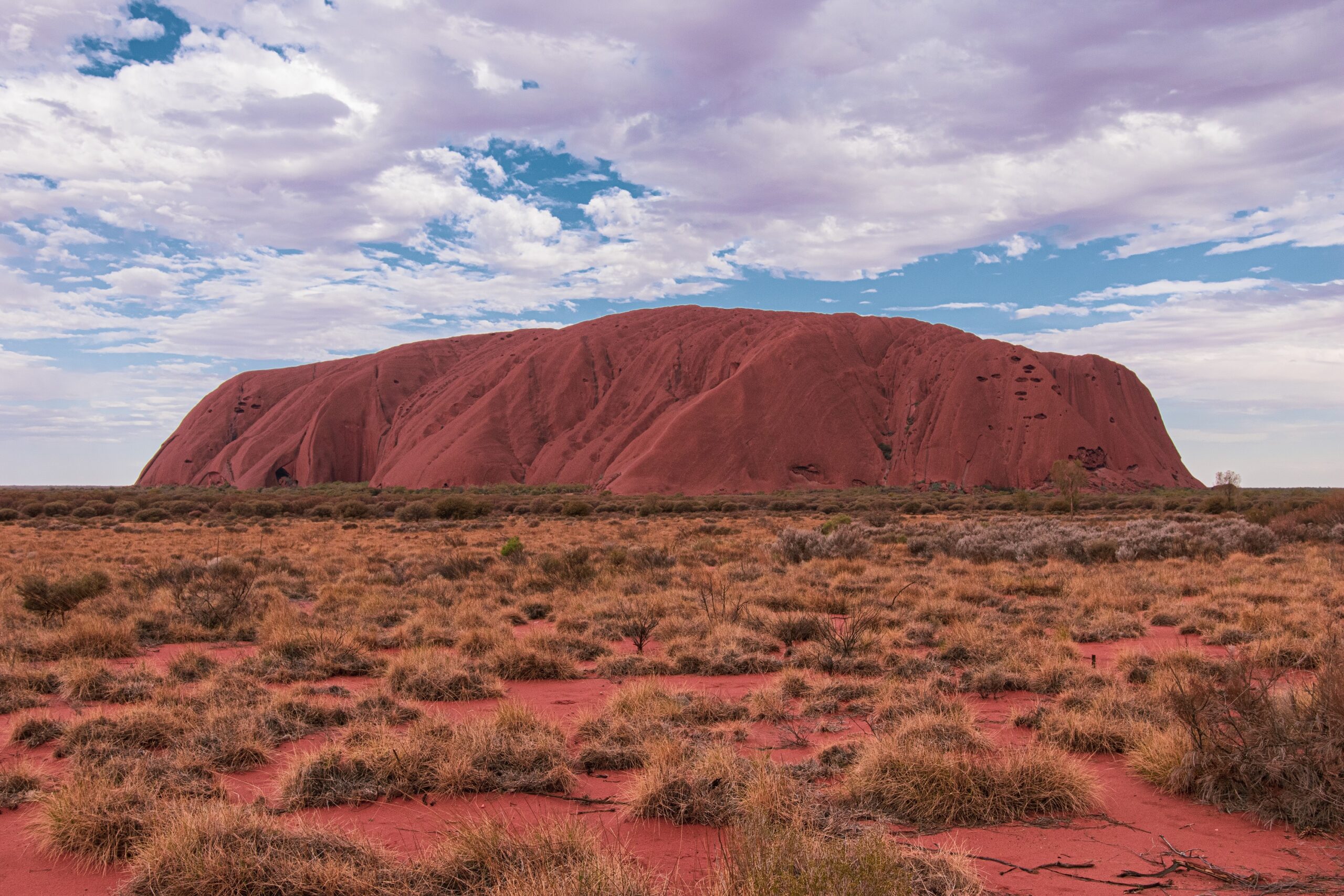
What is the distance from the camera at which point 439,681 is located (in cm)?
796

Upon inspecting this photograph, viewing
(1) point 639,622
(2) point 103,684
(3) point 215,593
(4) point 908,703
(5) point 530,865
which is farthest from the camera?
(3) point 215,593

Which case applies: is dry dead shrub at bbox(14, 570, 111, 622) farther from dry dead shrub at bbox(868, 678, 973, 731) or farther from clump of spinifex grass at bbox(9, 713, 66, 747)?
dry dead shrub at bbox(868, 678, 973, 731)

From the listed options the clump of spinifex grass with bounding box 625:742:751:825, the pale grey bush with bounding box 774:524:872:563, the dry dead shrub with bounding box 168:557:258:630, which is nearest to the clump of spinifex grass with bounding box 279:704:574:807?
the clump of spinifex grass with bounding box 625:742:751:825

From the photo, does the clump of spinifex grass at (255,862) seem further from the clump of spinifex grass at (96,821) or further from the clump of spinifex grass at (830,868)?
the clump of spinifex grass at (830,868)

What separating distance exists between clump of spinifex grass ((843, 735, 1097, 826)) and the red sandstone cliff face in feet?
192

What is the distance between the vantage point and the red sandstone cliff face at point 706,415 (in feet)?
230

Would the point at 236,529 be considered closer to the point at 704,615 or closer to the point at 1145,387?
the point at 704,615

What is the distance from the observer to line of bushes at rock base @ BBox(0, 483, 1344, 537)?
3612 centimetres

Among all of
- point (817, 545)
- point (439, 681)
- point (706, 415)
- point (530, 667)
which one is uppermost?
point (706, 415)

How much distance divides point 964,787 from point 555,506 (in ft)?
132

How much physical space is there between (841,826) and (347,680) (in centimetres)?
635

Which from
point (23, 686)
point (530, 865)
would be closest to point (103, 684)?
point (23, 686)

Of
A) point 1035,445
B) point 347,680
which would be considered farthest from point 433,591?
point 1035,445

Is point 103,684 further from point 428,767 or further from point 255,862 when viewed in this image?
point 255,862
